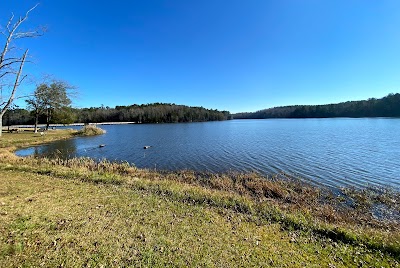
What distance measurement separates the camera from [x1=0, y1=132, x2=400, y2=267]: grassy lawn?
164 inches

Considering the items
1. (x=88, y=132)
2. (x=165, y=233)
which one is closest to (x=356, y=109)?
(x=88, y=132)

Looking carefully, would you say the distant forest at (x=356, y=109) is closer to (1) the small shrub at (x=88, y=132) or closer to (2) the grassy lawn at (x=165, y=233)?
(2) the grassy lawn at (x=165, y=233)

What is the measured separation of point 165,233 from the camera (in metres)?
5.19

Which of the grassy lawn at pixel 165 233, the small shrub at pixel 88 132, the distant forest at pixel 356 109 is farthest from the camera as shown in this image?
the distant forest at pixel 356 109

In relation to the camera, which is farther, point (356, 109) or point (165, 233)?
point (356, 109)

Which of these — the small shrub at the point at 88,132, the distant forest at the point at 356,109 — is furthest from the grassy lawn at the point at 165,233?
the distant forest at the point at 356,109

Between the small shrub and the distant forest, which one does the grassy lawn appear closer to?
the small shrub

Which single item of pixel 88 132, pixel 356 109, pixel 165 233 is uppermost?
pixel 356 109

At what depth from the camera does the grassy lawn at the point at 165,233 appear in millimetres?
4176

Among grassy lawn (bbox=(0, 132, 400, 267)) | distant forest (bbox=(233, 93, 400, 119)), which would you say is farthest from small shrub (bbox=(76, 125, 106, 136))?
distant forest (bbox=(233, 93, 400, 119))

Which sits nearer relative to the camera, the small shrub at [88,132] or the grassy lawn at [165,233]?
the grassy lawn at [165,233]

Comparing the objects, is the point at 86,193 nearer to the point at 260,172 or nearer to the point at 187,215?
the point at 187,215

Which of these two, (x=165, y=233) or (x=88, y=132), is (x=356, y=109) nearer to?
(x=88, y=132)

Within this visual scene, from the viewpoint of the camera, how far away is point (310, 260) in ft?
14.8
